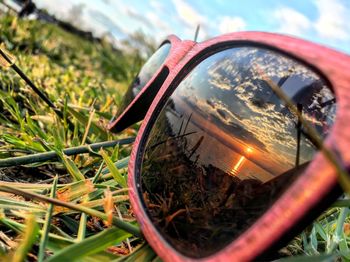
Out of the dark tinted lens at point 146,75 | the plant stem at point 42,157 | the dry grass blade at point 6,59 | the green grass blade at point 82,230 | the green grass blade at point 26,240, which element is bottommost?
the plant stem at point 42,157

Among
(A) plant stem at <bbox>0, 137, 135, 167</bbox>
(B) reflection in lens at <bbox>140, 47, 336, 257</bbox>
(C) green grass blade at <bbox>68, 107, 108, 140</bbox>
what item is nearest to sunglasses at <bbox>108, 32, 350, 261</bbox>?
(B) reflection in lens at <bbox>140, 47, 336, 257</bbox>

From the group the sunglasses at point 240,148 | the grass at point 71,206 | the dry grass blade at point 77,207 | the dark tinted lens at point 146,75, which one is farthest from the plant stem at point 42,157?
the dark tinted lens at point 146,75

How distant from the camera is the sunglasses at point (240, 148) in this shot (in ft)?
1.70

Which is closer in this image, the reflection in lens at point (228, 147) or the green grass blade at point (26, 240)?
the green grass blade at point (26, 240)

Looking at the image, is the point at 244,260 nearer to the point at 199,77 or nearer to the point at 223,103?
the point at 223,103

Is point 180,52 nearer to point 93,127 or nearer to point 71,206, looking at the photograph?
point 93,127

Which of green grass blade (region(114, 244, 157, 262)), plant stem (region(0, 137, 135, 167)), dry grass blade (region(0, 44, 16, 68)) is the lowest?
plant stem (region(0, 137, 135, 167))

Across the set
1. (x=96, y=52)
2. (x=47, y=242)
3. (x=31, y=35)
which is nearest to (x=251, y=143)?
(x=47, y=242)

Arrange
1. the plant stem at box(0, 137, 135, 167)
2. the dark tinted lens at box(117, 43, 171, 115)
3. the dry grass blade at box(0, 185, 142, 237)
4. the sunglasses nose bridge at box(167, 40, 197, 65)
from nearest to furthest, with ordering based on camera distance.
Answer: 1. the dry grass blade at box(0, 185, 142, 237)
2. the plant stem at box(0, 137, 135, 167)
3. the sunglasses nose bridge at box(167, 40, 197, 65)
4. the dark tinted lens at box(117, 43, 171, 115)

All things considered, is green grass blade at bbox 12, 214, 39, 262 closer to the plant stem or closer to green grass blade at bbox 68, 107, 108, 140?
the plant stem

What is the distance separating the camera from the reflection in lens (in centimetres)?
61

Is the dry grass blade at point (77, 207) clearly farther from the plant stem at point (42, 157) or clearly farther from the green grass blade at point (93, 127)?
the green grass blade at point (93, 127)

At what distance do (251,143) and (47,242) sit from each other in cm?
33

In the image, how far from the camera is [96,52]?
4.03 metres
